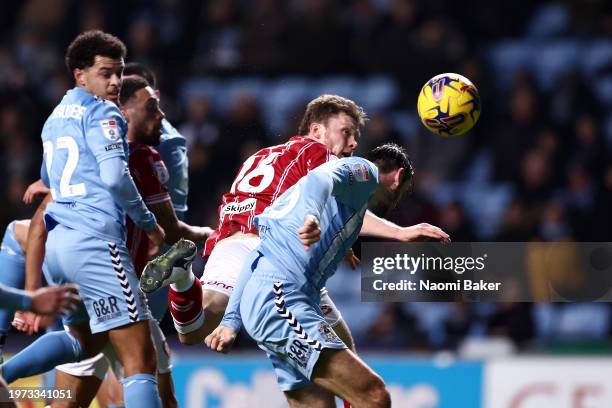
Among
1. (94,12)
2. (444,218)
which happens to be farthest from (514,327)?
(94,12)

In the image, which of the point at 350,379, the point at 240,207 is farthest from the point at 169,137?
the point at 350,379

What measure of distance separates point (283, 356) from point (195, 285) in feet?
3.23

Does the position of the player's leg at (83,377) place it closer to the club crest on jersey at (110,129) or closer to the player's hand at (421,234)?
the club crest on jersey at (110,129)

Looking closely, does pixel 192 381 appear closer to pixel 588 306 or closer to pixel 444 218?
pixel 444 218

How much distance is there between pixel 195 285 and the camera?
563 centimetres

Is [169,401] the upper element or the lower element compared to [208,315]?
lower

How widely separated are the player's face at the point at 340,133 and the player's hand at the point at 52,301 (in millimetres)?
1889

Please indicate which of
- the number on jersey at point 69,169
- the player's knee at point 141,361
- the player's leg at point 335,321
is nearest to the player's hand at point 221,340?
the player's knee at point 141,361

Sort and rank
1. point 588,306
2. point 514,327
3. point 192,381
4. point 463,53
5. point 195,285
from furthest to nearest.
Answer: point 463,53 → point 588,306 → point 514,327 → point 192,381 → point 195,285

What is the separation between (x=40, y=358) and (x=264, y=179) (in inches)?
55.3

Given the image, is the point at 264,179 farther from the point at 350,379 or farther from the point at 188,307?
the point at 350,379

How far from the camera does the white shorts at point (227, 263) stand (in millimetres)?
5723

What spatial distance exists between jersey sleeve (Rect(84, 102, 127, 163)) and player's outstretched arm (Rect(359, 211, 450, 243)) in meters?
1.18

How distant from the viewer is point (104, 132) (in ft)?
17.0
